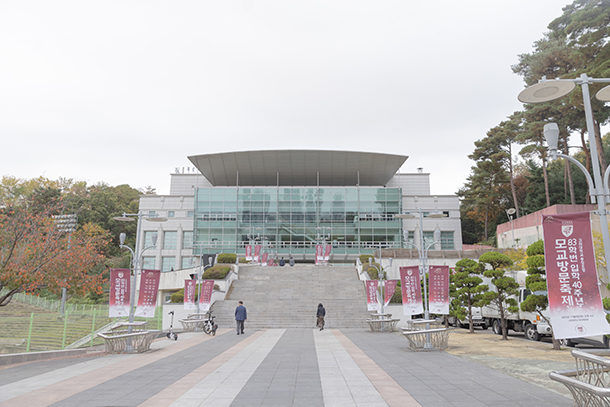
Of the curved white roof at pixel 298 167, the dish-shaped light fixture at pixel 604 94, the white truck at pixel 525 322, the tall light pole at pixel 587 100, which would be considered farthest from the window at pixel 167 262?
the dish-shaped light fixture at pixel 604 94

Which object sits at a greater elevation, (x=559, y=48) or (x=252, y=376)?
(x=559, y=48)

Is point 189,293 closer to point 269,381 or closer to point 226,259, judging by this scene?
point 269,381

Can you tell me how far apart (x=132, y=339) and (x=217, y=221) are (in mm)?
40194

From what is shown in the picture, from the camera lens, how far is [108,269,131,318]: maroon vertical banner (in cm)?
1352

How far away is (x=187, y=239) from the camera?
5466 centimetres

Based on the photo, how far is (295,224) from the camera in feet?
173

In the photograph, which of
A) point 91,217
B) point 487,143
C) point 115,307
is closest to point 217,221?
point 91,217

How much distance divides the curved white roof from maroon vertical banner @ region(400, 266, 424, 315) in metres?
39.6

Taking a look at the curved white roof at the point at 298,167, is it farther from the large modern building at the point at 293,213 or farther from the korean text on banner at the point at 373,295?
the korean text on banner at the point at 373,295

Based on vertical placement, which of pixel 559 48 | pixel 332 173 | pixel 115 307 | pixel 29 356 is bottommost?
pixel 29 356

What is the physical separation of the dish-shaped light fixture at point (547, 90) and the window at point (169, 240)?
2061 inches

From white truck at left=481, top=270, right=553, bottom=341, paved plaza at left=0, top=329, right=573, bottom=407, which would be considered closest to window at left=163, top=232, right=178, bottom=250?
white truck at left=481, top=270, right=553, bottom=341

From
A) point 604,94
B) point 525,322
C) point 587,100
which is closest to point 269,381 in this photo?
point 587,100

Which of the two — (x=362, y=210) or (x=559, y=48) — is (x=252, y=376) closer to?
(x=559, y=48)
